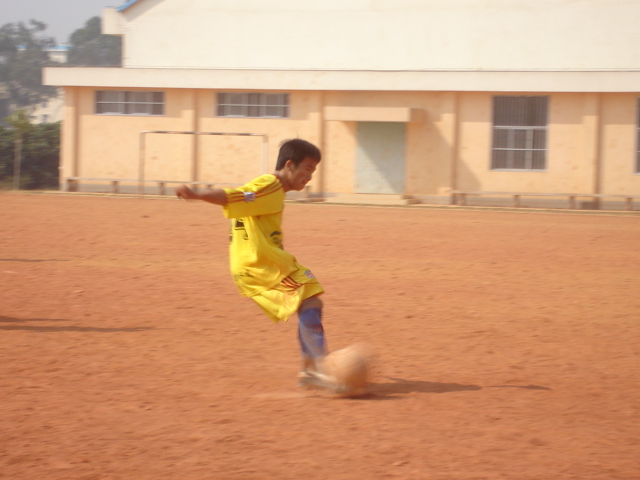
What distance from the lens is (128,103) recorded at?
27250 mm

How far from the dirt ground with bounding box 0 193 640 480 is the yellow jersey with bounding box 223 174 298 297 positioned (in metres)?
0.71

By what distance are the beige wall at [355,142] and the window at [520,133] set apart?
9.9 inches

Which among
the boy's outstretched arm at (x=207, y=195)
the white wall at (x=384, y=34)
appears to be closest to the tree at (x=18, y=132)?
the white wall at (x=384, y=34)

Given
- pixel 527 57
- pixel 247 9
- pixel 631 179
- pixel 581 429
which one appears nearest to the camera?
pixel 581 429

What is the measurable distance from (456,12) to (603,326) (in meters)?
20.3

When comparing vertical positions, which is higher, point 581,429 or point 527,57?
point 527,57

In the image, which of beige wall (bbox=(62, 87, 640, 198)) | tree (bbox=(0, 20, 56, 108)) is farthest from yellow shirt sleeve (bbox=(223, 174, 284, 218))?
tree (bbox=(0, 20, 56, 108))

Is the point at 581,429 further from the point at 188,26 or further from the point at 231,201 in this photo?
the point at 188,26

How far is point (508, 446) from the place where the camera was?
13.5 feet

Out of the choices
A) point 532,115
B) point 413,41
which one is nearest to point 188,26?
point 413,41

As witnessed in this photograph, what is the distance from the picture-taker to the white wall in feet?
81.7

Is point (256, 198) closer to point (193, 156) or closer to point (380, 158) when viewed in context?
point (380, 158)

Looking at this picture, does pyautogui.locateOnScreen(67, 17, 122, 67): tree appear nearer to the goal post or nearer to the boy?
the goal post

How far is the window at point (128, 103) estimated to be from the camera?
26969 mm
